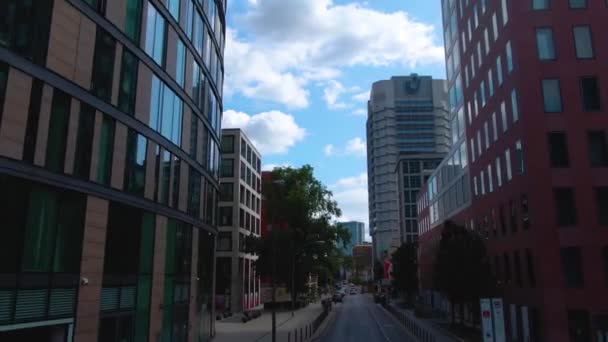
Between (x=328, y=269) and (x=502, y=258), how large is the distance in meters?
42.1

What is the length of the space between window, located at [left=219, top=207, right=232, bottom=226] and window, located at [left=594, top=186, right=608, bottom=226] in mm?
47755

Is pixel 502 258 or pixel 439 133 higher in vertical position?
pixel 439 133

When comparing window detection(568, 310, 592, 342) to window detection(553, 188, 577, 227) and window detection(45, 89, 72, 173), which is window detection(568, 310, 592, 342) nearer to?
window detection(553, 188, 577, 227)

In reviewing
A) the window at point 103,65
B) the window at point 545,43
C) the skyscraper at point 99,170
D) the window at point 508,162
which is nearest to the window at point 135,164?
the skyscraper at point 99,170

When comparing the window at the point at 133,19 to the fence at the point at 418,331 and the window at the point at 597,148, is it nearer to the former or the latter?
the fence at the point at 418,331

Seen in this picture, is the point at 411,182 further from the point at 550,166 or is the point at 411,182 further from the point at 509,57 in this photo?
the point at 550,166

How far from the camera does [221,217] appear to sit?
69.6 metres

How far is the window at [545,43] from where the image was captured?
3331cm

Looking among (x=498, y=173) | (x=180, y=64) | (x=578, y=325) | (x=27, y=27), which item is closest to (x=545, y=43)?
(x=498, y=173)

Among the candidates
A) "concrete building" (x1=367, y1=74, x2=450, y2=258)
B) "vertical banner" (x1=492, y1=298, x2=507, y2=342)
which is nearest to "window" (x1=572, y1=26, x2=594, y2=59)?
"vertical banner" (x1=492, y1=298, x2=507, y2=342)

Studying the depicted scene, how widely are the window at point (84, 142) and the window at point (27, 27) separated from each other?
275cm

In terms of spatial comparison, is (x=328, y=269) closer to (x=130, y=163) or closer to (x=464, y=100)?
(x=464, y=100)

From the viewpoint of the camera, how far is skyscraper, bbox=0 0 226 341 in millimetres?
15219

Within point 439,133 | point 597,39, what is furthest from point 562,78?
point 439,133
